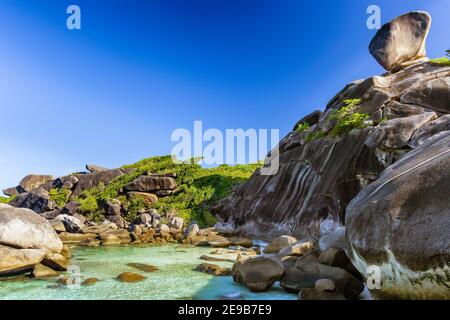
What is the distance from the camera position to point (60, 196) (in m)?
37.8

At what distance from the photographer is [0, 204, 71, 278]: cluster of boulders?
32.3ft

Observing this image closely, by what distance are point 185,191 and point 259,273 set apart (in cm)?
2653

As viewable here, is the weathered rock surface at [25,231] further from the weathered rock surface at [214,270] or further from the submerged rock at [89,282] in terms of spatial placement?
the weathered rock surface at [214,270]

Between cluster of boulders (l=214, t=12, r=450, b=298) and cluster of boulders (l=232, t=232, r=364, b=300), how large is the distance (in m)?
1.03

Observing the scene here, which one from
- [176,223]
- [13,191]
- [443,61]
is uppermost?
[443,61]

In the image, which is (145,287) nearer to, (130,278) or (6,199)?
(130,278)

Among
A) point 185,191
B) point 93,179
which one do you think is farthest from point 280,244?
point 93,179

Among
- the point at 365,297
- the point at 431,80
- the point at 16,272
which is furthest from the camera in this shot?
the point at 431,80

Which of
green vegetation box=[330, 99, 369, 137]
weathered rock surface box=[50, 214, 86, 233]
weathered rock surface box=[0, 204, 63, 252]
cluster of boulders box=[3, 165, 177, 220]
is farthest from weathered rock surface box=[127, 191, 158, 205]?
weathered rock surface box=[0, 204, 63, 252]

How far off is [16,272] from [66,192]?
31.2m

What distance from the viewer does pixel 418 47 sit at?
21516 mm

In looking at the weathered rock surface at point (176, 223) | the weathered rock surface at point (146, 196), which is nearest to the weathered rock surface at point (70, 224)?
the weathered rock surface at point (176, 223)

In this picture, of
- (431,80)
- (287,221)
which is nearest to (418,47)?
(431,80)

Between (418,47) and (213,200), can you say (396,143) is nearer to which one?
(418,47)
